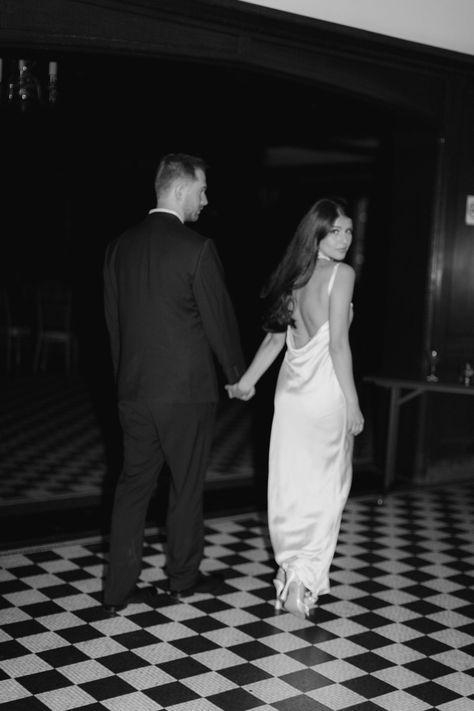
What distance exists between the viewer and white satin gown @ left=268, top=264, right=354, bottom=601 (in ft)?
13.4

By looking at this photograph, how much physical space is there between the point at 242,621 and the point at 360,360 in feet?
29.9

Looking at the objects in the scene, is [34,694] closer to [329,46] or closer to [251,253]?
[329,46]

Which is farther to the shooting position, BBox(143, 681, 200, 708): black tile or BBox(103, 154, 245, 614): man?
BBox(103, 154, 245, 614): man

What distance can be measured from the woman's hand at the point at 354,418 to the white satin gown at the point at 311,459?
0.11ft

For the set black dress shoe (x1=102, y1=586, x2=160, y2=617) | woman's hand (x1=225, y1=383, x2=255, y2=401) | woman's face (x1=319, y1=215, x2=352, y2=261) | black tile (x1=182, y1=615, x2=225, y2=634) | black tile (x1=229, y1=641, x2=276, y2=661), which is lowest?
black tile (x1=229, y1=641, x2=276, y2=661)

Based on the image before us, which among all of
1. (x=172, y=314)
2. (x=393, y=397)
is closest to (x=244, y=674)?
(x=172, y=314)

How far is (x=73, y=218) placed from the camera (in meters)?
13.8

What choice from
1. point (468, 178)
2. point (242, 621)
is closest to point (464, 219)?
point (468, 178)

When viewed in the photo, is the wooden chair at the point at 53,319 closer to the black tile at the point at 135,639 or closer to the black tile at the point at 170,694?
the black tile at the point at 135,639

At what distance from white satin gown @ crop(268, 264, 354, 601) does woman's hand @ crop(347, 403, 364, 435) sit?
3 centimetres

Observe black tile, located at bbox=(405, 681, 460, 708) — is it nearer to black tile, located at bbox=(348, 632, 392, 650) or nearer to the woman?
black tile, located at bbox=(348, 632, 392, 650)

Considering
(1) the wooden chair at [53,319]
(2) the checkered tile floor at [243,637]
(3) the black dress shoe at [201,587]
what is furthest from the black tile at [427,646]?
(1) the wooden chair at [53,319]

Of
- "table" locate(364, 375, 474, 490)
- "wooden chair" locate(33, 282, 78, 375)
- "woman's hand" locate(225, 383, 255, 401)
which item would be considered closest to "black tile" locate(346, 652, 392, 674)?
"woman's hand" locate(225, 383, 255, 401)

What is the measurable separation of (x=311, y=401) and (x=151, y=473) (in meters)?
0.78
